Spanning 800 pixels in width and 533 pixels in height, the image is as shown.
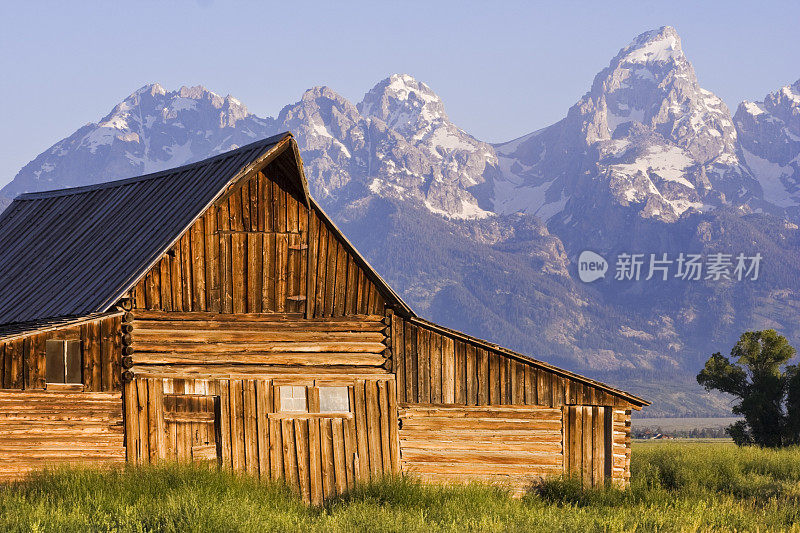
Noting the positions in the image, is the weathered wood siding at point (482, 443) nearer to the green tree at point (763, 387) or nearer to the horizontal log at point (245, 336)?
the horizontal log at point (245, 336)

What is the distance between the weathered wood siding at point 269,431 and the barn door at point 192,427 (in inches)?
0.7

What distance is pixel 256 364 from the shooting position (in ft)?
79.9

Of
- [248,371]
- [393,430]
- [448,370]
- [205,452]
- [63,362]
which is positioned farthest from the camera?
[448,370]

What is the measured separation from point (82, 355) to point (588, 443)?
10.9m

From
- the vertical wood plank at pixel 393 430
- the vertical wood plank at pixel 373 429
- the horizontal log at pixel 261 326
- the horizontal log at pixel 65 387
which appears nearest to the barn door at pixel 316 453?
the vertical wood plank at pixel 373 429

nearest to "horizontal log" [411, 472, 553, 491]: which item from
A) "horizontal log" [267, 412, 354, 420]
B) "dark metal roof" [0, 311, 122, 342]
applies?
"horizontal log" [267, 412, 354, 420]

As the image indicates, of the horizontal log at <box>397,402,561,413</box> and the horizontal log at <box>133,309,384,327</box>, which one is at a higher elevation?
the horizontal log at <box>133,309,384,327</box>

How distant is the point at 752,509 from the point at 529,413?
5.07m

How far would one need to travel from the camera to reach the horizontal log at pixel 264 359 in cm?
2344

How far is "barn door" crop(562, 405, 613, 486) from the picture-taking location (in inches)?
1044

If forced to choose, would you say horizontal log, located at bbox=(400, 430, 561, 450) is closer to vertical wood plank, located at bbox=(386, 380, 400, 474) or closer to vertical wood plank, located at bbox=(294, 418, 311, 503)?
vertical wood plank, located at bbox=(386, 380, 400, 474)

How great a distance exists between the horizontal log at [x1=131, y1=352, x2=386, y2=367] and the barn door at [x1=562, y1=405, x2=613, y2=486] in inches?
176

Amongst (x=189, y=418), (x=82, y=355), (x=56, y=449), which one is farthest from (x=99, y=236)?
(x=56, y=449)

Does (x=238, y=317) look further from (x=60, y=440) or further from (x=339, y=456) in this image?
(x=60, y=440)
